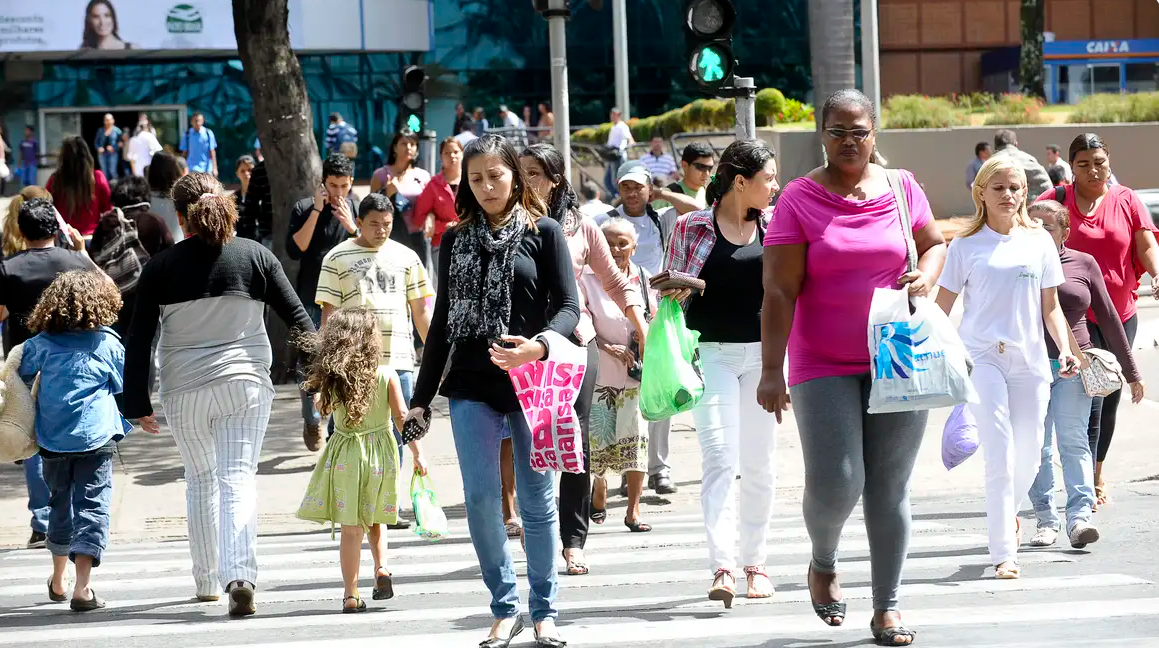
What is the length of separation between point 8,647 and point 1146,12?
167 ft

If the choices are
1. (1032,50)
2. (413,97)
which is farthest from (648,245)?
(1032,50)

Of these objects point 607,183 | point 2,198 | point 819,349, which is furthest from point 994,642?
point 2,198

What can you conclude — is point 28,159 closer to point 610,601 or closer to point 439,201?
point 439,201

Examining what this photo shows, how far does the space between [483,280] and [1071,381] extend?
12.6ft

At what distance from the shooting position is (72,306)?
7188 millimetres

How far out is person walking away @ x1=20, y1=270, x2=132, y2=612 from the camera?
7.09 meters

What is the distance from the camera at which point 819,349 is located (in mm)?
5426

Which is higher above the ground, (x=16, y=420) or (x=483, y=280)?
(x=483, y=280)

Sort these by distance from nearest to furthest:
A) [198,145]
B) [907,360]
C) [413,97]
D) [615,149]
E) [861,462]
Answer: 1. [907,360]
2. [861,462]
3. [413,97]
4. [198,145]
5. [615,149]

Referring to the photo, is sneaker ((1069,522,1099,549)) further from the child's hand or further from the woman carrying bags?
the child's hand

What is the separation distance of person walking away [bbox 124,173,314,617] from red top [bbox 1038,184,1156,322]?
4.40 meters

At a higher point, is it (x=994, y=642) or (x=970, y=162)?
(x=970, y=162)

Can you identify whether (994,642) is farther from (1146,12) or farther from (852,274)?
(1146,12)

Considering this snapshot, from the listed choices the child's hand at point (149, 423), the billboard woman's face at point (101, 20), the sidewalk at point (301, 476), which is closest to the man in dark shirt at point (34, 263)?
the child's hand at point (149, 423)
